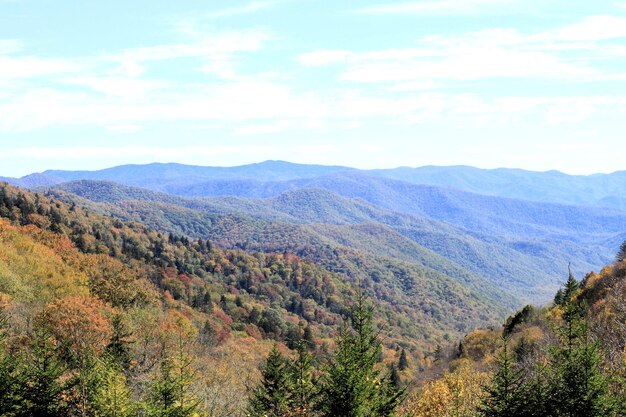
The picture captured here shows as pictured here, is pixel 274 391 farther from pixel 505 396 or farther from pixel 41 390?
pixel 505 396

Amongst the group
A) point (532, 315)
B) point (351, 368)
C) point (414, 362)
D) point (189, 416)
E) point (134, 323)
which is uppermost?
point (351, 368)

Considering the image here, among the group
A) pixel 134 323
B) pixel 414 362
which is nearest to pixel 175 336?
pixel 134 323

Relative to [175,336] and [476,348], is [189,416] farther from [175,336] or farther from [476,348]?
[476,348]

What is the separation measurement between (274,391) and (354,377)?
15.3 m

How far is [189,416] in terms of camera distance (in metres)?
26.6

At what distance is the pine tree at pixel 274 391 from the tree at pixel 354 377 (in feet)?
31.1

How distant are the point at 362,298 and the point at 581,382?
11.0m

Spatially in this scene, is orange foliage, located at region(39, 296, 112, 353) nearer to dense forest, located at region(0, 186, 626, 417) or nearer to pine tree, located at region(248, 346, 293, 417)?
dense forest, located at region(0, 186, 626, 417)

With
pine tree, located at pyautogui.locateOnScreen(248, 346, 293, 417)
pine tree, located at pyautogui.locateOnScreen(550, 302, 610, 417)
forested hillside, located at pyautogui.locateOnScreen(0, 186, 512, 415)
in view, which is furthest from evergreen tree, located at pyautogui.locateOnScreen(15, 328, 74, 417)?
pine tree, located at pyautogui.locateOnScreen(550, 302, 610, 417)

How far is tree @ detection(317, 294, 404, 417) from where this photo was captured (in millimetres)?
27000

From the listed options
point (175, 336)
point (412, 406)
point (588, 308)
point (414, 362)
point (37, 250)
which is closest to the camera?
point (412, 406)

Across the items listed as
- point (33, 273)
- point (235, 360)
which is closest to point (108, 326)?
point (235, 360)

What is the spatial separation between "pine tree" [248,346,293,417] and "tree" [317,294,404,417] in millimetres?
9484

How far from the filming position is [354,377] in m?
27.0
